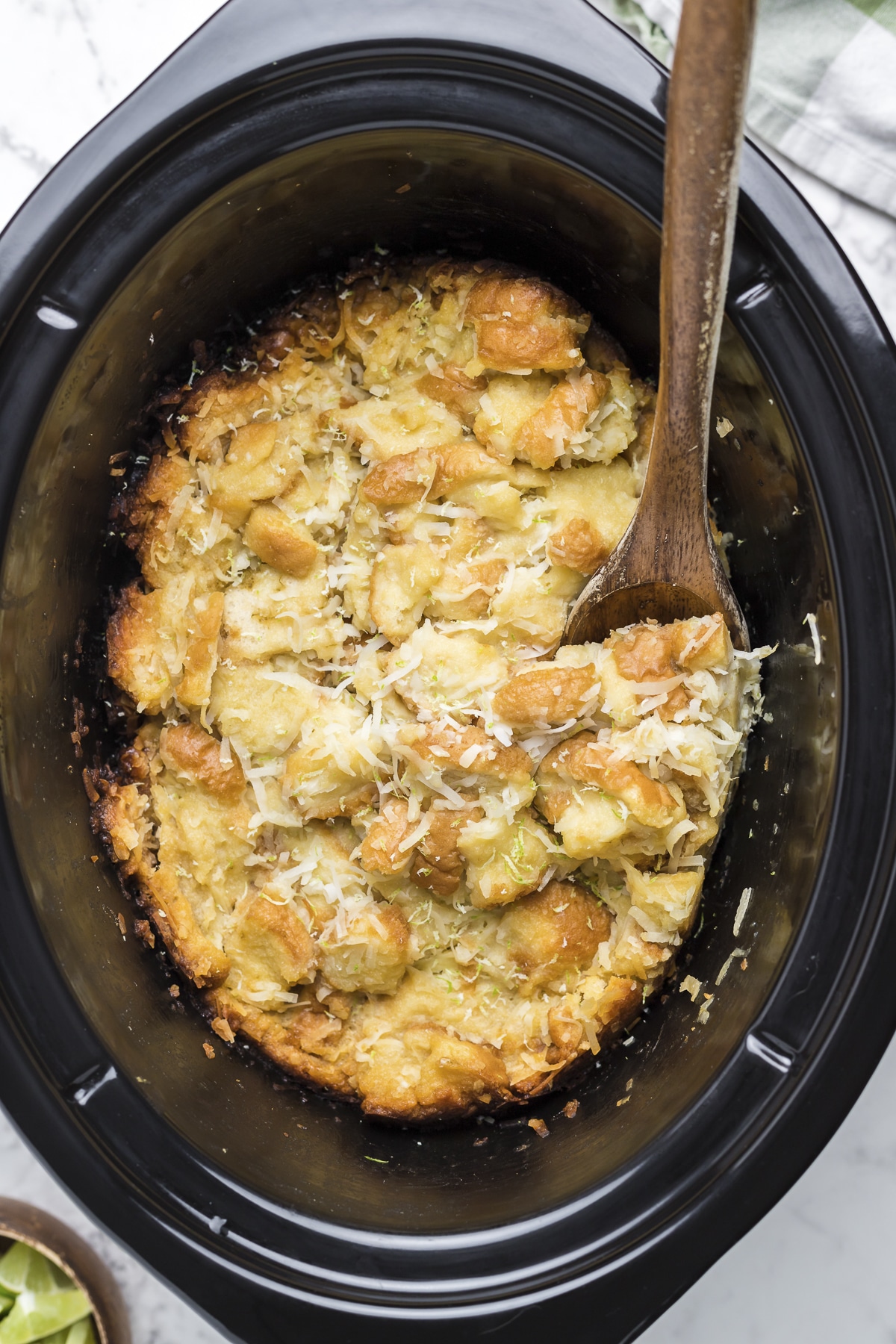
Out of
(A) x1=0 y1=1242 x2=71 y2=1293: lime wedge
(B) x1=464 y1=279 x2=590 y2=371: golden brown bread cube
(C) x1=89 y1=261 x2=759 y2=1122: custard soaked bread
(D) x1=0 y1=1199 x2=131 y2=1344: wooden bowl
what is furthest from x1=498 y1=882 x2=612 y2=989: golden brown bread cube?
(A) x1=0 y1=1242 x2=71 y2=1293: lime wedge

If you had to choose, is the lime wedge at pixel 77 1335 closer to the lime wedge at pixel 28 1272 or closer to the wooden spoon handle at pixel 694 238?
the lime wedge at pixel 28 1272

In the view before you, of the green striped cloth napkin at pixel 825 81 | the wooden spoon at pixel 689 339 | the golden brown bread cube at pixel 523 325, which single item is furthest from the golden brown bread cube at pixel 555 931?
the green striped cloth napkin at pixel 825 81

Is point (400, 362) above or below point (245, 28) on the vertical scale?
below

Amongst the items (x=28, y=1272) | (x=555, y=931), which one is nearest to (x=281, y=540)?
(x=555, y=931)

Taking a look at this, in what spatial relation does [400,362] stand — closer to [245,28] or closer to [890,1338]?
[245,28]

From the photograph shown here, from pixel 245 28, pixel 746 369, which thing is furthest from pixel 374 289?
pixel 746 369

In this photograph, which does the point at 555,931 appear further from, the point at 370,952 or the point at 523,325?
the point at 523,325
